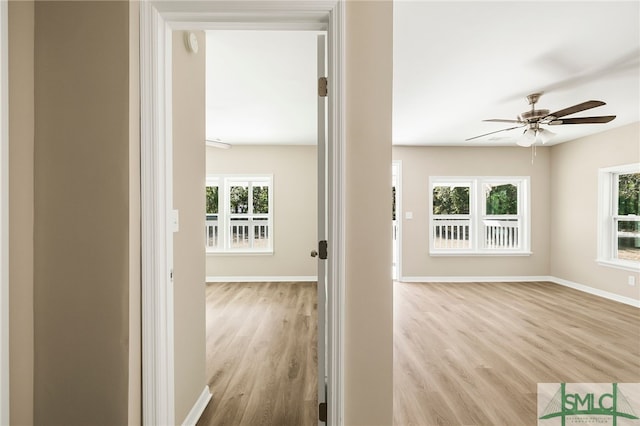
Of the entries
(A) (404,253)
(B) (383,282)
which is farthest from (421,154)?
(B) (383,282)

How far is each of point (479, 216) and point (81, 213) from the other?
20.6 feet

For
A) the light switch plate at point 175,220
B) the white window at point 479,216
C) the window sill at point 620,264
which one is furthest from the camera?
the white window at point 479,216

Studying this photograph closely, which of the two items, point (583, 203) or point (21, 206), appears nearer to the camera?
point (21, 206)

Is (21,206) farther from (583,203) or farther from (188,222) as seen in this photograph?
(583,203)

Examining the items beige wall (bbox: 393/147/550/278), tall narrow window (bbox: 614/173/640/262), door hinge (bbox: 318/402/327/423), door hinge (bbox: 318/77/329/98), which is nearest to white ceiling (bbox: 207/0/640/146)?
door hinge (bbox: 318/77/329/98)

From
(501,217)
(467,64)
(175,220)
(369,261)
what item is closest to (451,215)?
(501,217)

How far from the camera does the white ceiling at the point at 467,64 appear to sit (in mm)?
2078

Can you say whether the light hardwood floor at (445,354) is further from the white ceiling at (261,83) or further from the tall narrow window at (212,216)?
the white ceiling at (261,83)

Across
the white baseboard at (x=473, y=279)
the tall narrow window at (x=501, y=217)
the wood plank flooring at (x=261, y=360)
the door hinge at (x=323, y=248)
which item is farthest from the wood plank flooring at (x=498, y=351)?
the tall narrow window at (x=501, y=217)

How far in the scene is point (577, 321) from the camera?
12.7 ft

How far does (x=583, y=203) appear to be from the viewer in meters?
5.42

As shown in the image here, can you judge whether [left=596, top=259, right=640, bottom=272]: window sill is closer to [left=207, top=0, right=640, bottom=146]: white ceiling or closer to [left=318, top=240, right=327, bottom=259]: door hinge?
[left=207, top=0, right=640, bottom=146]: white ceiling

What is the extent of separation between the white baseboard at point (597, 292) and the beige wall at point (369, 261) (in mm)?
5117

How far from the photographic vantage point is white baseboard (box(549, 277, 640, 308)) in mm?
4621
